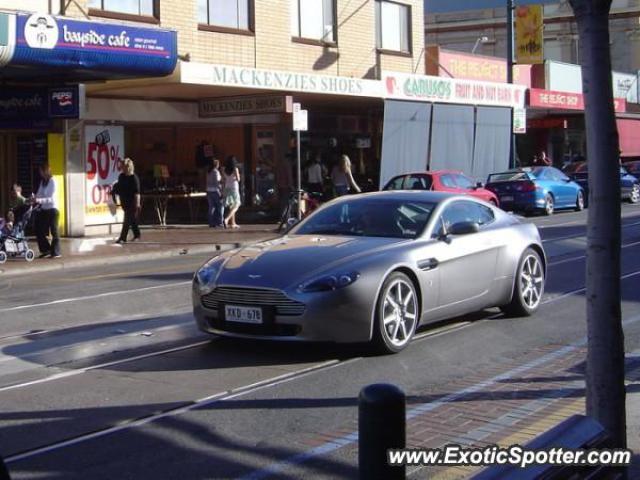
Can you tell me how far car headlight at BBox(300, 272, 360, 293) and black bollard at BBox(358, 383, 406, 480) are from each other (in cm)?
492

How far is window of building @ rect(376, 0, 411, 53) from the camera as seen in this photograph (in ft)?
101

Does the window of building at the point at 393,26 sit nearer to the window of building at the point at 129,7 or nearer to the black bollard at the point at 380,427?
the window of building at the point at 129,7

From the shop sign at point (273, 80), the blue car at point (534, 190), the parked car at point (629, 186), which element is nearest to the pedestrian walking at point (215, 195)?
the shop sign at point (273, 80)

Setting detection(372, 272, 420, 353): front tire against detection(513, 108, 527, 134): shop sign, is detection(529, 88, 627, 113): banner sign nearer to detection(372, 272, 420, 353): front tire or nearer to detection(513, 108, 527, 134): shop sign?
detection(513, 108, 527, 134): shop sign

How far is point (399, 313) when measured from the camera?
882 centimetres

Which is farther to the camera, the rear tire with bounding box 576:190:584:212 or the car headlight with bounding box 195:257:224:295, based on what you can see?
the rear tire with bounding box 576:190:584:212

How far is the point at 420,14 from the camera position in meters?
32.5

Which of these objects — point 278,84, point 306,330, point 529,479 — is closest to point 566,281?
point 306,330

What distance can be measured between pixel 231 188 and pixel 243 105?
240 cm

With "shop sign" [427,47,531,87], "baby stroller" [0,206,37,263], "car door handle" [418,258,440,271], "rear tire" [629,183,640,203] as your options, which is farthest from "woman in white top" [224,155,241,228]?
"car door handle" [418,258,440,271]

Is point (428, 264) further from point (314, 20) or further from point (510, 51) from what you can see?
point (510, 51)

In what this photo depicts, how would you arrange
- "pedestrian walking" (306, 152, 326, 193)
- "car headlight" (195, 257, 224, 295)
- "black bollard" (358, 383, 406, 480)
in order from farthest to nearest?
"pedestrian walking" (306, 152, 326, 193), "car headlight" (195, 257, 224, 295), "black bollard" (358, 383, 406, 480)

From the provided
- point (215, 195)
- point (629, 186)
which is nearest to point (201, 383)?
point (215, 195)

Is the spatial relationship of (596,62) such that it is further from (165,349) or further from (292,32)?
(292,32)
